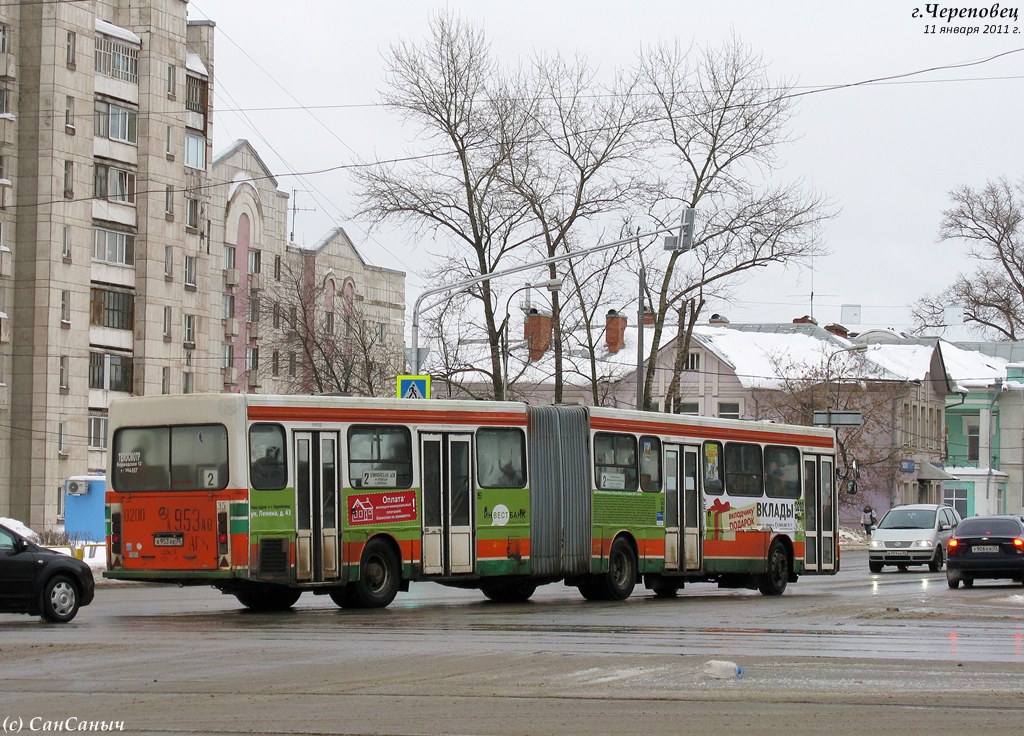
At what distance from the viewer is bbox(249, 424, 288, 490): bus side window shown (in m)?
21.3

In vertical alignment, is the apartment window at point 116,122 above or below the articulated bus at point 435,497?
above

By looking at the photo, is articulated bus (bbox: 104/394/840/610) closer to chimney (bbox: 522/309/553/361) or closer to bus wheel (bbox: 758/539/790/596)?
bus wheel (bbox: 758/539/790/596)

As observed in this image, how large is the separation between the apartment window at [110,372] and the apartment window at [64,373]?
1.63 m

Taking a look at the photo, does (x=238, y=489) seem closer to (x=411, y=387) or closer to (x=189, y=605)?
(x=189, y=605)

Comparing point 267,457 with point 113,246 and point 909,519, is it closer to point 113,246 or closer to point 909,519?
point 909,519

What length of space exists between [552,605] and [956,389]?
67.7 metres

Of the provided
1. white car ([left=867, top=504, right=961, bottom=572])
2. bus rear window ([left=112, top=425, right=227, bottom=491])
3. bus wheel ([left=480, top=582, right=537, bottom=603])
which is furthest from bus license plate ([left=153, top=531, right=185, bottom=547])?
white car ([left=867, top=504, right=961, bottom=572])

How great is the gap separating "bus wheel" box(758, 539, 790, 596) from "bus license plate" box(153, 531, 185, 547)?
38.8 feet

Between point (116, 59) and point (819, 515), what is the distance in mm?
41437

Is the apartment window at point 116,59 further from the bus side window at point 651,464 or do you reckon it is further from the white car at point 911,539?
the bus side window at point 651,464

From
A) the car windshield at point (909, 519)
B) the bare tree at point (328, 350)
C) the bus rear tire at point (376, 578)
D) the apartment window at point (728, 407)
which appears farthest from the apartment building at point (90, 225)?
the bus rear tire at point (376, 578)

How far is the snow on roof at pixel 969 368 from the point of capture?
90125 millimetres

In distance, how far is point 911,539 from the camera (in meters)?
41.3

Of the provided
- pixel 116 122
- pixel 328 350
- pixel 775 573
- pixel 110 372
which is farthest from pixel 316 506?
pixel 116 122
